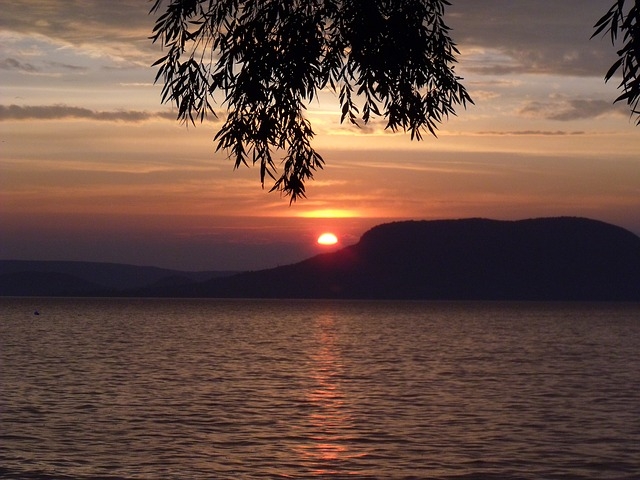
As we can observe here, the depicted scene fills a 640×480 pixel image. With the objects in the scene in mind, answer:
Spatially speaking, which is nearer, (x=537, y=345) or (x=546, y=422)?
(x=546, y=422)

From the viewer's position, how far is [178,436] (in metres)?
32.6

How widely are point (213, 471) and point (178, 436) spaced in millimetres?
6059

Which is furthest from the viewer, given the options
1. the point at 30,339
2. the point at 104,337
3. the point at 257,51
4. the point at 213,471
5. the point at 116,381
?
the point at 104,337

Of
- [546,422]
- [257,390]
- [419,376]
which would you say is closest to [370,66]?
[546,422]

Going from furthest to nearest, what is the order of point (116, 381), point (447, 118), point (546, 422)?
point (116, 381), point (546, 422), point (447, 118)

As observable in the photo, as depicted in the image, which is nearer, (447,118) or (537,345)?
(447,118)

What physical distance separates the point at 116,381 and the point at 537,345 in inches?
2311

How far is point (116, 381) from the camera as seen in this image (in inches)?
2082

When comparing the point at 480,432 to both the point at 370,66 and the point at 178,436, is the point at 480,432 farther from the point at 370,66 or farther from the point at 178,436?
the point at 370,66

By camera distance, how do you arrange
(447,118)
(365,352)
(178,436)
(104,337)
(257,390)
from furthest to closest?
(104,337), (365,352), (257,390), (178,436), (447,118)

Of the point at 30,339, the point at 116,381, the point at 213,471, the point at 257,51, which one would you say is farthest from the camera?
the point at 30,339

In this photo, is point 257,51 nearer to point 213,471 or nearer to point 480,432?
point 213,471

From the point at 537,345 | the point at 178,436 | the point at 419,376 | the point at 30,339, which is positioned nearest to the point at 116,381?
the point at 419,376

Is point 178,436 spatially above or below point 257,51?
below
